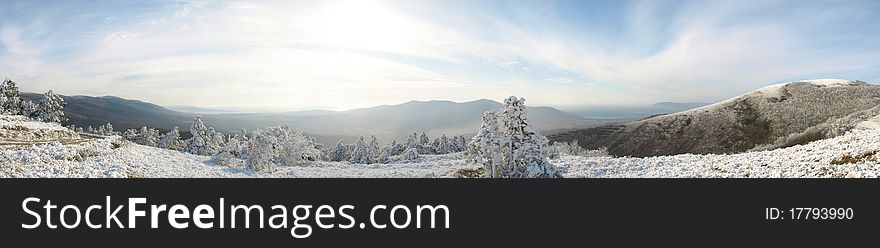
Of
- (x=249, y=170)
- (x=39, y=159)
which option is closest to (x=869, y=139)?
(x=249, y=170)

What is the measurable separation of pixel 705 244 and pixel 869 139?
67.4 ft

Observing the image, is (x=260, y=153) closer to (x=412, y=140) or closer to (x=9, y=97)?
(x=412, y=140)

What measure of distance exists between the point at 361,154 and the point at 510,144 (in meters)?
38.3

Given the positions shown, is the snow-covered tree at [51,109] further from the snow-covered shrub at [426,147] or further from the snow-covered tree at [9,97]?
the snow-covered shrub at [426,147]

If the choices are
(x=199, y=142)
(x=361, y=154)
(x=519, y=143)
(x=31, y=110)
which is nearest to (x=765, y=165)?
(x=519, y=143)

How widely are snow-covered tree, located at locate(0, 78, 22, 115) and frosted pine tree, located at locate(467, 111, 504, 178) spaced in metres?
69.7

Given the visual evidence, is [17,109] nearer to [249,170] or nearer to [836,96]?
[249,170]

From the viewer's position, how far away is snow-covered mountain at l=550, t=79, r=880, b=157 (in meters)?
98.2

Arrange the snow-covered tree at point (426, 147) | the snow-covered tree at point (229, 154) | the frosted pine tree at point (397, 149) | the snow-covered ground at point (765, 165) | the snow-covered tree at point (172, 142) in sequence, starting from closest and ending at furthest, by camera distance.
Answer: the snow-covered ground at point (765, 165), the snow-covered tree at point (229, 154), the snow-covered tree at point (426, 147), the snow-covered tree at point (172, 142), the frosted pine tree at point (397, 149)

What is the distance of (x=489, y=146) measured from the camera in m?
25.2

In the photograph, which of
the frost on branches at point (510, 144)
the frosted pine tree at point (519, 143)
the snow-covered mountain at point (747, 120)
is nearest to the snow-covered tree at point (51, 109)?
the frost on branches at point (510, 144)

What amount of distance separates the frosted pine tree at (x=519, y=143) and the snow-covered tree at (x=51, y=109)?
76680 mm

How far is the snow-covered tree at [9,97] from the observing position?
2451 inches

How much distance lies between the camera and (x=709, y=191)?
1297cm
